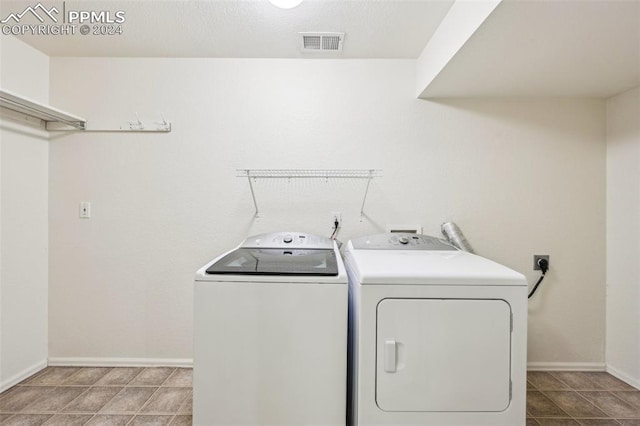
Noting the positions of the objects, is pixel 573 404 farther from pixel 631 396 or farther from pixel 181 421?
pixel 181 421

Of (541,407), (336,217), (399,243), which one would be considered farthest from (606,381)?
(336,217)

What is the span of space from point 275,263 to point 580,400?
211 cm

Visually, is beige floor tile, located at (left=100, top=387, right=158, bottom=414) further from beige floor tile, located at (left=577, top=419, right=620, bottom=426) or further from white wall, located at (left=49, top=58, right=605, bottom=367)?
beige floor tile, located at (left=577, top=419, right=620, bottom=426)

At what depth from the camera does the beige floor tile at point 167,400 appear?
1.74 meters

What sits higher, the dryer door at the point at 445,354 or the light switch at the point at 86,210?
the light switch at the point at 86,210

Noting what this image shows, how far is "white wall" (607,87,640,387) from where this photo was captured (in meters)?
2.00

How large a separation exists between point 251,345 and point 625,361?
8.50 ft

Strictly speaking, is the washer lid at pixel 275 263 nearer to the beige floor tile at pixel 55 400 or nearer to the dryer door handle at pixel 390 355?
the dryer door handle at pixel 390 355

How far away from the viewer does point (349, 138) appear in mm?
2221

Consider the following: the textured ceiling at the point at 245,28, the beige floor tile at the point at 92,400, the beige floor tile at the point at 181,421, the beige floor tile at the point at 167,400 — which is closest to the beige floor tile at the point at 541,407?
the beige floor tile at the point at 181,421

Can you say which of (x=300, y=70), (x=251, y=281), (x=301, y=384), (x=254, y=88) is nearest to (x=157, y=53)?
(x=254, y=88)

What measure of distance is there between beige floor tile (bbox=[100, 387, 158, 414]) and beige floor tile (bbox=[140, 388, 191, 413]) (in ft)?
0.15

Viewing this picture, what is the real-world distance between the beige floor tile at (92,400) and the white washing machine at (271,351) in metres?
0.91

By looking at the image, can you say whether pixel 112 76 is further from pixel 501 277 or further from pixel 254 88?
pixel 501 277
